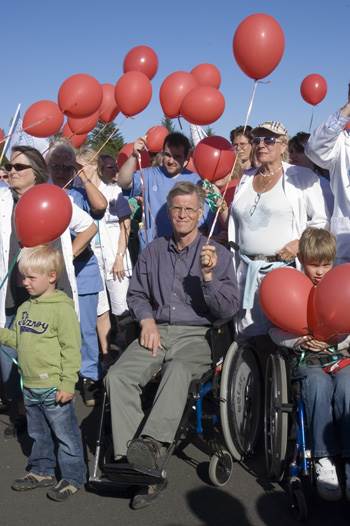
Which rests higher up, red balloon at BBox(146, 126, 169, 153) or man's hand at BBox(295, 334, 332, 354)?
red balloon at BBox(146, 126, 169, 153)

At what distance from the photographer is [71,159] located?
185 inches

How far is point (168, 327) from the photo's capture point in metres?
3.91

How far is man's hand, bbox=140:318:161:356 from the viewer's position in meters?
3.75

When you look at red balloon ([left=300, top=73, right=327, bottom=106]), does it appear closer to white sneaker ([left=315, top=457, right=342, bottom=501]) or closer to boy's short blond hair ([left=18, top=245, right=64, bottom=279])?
boy's short blond hair ([left=18, top=245, right=64, bottom=279])

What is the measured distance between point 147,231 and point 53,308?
1845 millimetres

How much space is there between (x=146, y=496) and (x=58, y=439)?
59 cm

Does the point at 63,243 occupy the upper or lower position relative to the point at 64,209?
lower

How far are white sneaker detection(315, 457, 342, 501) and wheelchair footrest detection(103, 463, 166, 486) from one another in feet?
2.73

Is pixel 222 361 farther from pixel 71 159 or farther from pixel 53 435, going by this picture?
pixel 71 159

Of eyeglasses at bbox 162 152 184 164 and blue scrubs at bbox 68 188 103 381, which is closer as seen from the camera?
blue scrubs at bbox 68 188 103 381

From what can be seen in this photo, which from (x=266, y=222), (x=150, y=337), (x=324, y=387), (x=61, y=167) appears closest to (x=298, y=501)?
(x=324, y=387)

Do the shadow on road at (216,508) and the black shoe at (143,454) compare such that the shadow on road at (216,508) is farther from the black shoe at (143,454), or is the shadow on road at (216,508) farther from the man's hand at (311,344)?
the man's hand at (311,344)

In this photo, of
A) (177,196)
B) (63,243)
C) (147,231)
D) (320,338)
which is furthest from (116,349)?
(320,338)

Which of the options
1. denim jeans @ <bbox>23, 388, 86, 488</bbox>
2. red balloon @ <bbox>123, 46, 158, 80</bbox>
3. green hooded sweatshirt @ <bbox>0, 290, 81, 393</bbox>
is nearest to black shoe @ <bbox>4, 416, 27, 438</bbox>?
denim jeans @ <bbox>23, 388, 86, 488</bbox>
